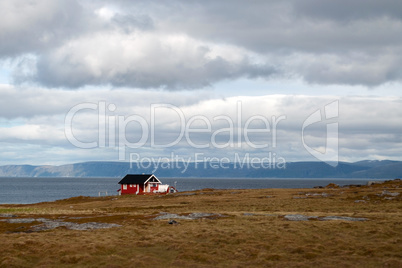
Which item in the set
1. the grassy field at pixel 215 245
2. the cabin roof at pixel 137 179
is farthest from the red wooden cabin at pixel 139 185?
the grassy field at pixel 215 245

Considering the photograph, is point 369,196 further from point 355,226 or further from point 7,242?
point 7,242

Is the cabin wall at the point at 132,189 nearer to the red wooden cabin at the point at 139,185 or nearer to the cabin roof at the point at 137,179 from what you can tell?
the red wooden cabin at the point at 139,185

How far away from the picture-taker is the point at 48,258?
23125 mm

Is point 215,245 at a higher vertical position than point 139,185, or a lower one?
higher

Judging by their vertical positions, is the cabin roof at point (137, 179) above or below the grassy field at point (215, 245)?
below

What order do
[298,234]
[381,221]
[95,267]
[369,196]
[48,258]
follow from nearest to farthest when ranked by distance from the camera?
[95,267] < [48,258] < [298,234] < [381,221] < [369,196]

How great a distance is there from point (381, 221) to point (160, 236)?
17.2 metres

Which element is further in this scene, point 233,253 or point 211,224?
point 211,224

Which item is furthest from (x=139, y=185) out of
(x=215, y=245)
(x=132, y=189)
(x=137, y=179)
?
(x=215, y=245)

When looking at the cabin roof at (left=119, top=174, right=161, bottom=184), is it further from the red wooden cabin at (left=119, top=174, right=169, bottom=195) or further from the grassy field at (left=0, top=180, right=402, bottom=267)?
the grassy field at (left=0, top=180, right=402, bottom=267)

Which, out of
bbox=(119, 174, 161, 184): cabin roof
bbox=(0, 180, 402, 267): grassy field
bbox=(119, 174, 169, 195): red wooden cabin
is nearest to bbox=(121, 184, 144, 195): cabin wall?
bbox=(119, 174, 169, 195): red wooden cabin

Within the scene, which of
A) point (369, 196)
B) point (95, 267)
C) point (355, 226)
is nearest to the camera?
point (95, 267)

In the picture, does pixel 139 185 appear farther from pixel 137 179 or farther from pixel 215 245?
pixel 215 245

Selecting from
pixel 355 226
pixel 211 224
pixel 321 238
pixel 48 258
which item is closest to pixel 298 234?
pixel 321 238
